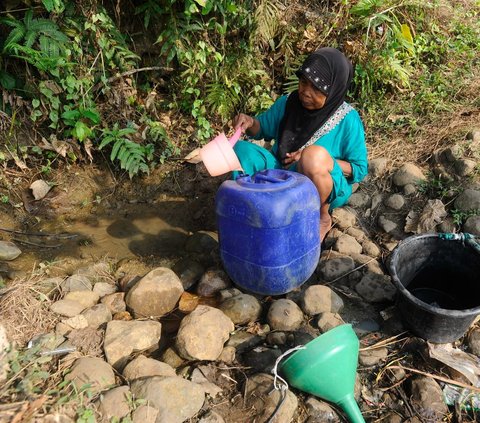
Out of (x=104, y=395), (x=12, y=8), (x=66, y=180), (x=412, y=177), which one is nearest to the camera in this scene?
(x=104, y=395)

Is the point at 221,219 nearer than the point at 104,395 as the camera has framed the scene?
No

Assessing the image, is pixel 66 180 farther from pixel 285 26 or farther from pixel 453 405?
pixel 453 405

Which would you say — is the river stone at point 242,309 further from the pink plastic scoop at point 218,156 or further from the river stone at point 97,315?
the pink plastic scoop at point 218,156

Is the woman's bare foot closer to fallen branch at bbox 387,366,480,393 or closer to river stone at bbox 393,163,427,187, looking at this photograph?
river stone at bbox 393,163,427,187

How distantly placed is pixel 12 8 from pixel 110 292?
2.01 metres

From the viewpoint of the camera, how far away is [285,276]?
2.18 meters

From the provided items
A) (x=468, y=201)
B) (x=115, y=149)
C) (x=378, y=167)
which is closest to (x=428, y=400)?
(x=468, y=201)

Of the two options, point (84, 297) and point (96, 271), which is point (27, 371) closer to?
point (84, 297)

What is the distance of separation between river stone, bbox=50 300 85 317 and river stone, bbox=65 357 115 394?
351 millimetres

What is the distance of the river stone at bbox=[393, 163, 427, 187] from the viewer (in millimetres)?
3035

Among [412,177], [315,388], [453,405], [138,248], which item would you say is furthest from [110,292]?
[412,177]

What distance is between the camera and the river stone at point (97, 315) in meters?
2.16

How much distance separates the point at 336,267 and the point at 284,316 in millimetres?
534

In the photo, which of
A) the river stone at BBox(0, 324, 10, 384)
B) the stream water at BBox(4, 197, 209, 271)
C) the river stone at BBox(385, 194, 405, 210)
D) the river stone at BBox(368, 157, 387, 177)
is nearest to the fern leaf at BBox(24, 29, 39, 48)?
the stream water at BBox(4, 197, 209, 271)
